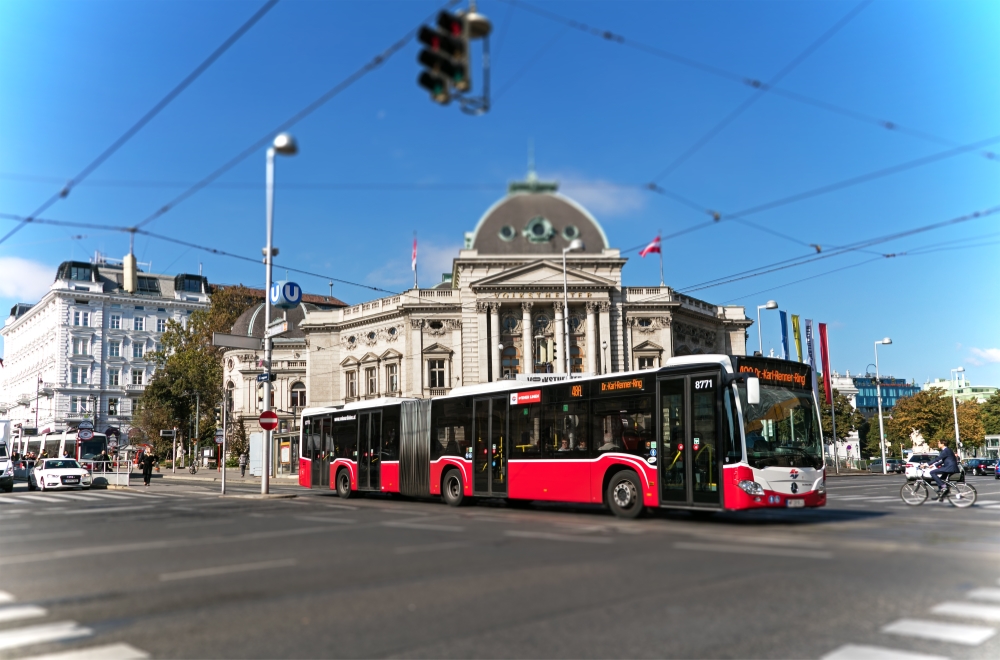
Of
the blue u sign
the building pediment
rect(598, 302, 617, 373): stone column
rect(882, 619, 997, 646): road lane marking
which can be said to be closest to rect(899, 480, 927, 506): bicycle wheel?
rect(882, 619, 997, 646): road lane marking

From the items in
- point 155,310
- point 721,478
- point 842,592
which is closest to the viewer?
point 842,592

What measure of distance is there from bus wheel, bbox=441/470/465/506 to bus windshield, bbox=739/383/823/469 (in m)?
8.88

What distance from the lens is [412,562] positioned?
11297 millimetres

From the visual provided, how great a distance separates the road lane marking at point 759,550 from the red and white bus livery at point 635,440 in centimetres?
366

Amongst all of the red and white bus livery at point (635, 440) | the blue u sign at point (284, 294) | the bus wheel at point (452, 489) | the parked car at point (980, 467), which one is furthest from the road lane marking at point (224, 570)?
the parked car at point (980, 467)

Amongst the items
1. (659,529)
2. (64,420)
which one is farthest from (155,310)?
(659,529)

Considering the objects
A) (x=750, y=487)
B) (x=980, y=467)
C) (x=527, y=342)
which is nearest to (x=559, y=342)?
(x=527, y=342)

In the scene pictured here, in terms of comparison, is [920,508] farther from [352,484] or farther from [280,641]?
[280,641]

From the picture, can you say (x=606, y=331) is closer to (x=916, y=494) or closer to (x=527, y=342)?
(x=527, y=342)

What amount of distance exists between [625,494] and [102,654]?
1326 centimetres

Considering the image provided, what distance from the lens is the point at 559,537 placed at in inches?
562

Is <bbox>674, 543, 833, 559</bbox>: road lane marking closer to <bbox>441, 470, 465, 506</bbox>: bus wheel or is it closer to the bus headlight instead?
the bus headlight

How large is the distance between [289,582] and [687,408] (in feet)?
32.9

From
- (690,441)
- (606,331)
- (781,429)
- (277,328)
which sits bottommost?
(690,441)
